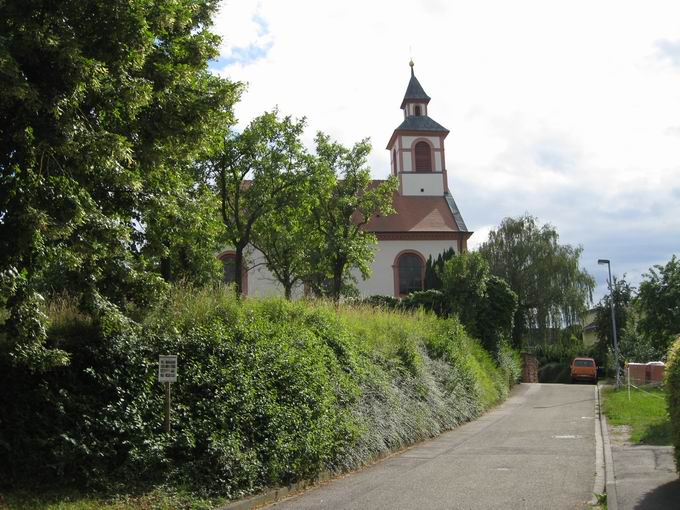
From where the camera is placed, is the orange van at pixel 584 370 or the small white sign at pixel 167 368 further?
the orange van at pixel 584 370

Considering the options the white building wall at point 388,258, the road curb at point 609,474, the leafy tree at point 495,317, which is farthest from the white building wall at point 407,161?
the road curb at point 609,474

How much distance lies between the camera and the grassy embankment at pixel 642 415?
14.4 meters

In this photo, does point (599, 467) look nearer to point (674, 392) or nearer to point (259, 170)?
point (674, 392)

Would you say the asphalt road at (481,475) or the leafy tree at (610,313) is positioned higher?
the leafy tree at (610,313)

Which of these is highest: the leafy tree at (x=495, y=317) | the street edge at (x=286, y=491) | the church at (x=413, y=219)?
the church at (x=413, y=219)

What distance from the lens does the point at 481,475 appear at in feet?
36.4

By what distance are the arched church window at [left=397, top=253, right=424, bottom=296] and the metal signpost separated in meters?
41.8

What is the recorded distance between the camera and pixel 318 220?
34.6 metres

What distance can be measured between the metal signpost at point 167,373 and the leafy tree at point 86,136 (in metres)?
1.10

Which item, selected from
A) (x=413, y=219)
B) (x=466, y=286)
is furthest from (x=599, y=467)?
(x=413, y=219)

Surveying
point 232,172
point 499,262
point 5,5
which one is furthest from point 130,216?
point 499,262

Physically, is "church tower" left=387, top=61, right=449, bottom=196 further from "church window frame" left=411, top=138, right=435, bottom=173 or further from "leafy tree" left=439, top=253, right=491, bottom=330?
"leafy tree" left=439, top=253, right=491, bottom=330

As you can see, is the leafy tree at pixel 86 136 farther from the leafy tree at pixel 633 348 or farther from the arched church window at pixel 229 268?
the leafy tree at pixel 633 348

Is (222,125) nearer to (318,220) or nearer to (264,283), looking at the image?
(318,220)
